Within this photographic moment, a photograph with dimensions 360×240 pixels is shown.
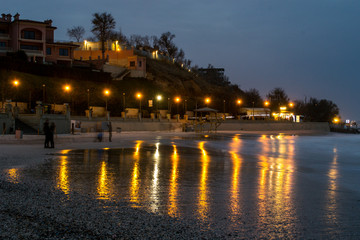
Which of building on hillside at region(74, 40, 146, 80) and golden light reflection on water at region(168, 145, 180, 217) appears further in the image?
building on hillside at region(74, 40, 146, 80)

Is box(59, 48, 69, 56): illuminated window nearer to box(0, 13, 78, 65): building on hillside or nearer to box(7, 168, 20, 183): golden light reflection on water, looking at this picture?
box(0, 13, 78, 65): building on hillside

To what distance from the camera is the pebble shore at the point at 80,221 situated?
4941 mm

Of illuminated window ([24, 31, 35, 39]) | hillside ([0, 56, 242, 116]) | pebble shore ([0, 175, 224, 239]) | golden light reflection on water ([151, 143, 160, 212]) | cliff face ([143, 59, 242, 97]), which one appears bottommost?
golden light reflection on water ([151, 143, 160, 212])

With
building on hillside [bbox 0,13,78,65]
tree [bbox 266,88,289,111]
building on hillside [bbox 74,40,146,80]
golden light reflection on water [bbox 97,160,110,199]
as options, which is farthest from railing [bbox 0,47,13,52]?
tree [bbox 266,88,289,111]

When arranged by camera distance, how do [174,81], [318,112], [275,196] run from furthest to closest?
[318,112] → [174,81] → [275,196]

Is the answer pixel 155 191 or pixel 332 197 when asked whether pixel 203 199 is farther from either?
pixel 332 197

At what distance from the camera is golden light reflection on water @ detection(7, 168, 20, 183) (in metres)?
8.98

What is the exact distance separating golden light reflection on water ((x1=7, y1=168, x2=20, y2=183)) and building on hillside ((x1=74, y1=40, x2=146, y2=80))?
60.3m

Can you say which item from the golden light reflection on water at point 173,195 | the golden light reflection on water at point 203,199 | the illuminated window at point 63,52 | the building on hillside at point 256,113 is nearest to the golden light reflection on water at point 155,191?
the golden light reflection on water at point 173,195

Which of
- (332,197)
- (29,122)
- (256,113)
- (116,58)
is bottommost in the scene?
(332,197)

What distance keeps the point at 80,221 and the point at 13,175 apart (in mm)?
5446

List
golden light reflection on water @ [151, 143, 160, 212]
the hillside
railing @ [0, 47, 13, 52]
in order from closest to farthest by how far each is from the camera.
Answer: golden light reflection on water @ [151, 143, 160, 212] < the hillside < railing @ [0, 47, 13, 52]

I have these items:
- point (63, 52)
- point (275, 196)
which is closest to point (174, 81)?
point (63, 52)

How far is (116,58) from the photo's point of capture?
8175 centimetres
